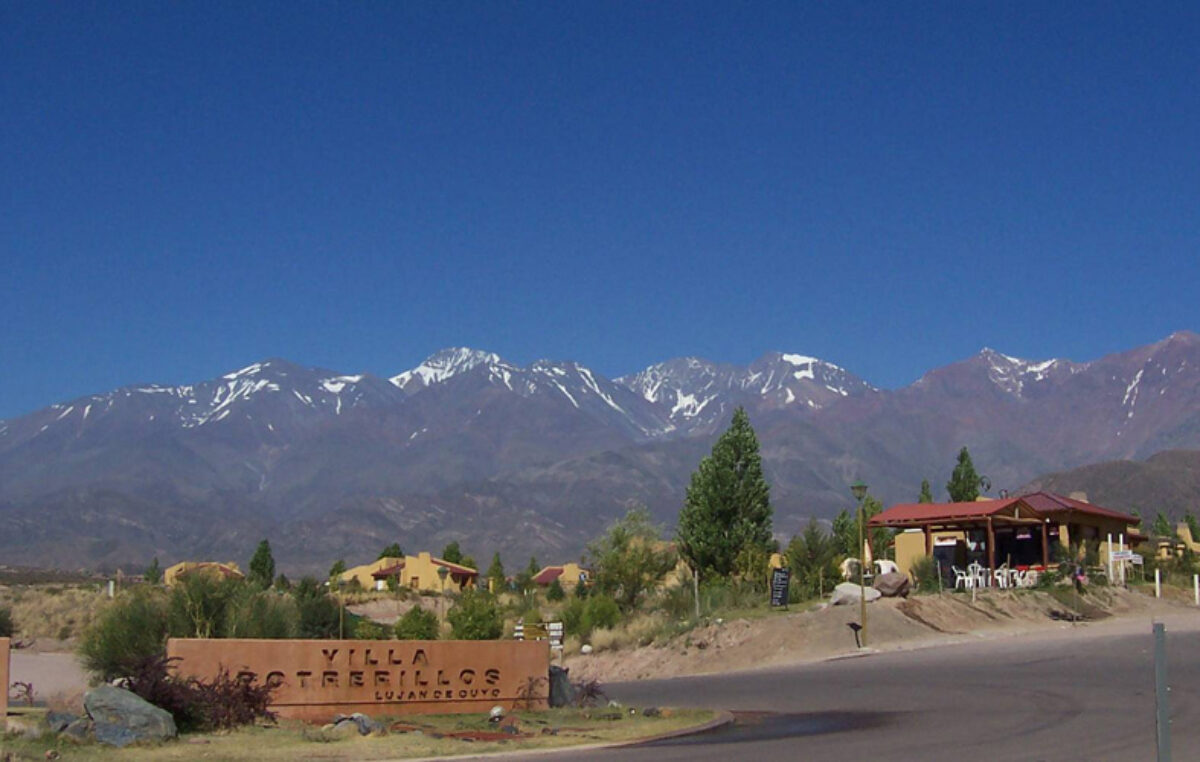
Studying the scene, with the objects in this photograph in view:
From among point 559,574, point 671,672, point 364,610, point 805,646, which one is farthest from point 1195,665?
point 559,574

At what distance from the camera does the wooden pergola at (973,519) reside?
48.8 m

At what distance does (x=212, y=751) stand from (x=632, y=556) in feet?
122

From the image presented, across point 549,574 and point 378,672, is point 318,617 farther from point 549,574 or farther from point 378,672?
point 549,574

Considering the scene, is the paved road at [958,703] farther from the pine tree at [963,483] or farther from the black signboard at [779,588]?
the pine tree at [963,483]

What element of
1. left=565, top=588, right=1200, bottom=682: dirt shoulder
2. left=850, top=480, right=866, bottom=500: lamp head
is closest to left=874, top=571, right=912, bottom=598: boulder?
left=565, top=588, right=1200, bottom=682: dirt shoulder

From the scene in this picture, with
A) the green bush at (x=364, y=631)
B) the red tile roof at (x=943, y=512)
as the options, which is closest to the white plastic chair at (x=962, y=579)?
the red tile roof at (x=943, y=512)

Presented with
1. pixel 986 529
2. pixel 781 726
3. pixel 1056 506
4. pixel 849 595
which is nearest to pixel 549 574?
pixel 1056 506

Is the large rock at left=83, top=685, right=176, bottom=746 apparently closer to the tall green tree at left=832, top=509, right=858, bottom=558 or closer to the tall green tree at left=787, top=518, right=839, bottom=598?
the tall green tree at left=787, top=518, right=839, bottom=598

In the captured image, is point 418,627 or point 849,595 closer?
point 418,627

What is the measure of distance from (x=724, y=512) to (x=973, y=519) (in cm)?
988

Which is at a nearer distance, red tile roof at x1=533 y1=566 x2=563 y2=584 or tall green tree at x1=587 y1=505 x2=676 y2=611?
tall green tree at x1=587 y1=505 x2=676 y2=611

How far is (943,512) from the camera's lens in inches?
2071

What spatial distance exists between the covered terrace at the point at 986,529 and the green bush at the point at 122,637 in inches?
1204

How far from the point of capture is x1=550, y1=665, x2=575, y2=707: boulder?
988 inches
